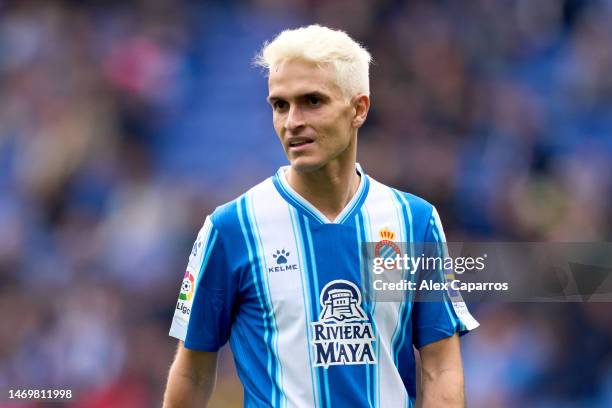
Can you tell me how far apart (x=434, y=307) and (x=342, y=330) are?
360mm

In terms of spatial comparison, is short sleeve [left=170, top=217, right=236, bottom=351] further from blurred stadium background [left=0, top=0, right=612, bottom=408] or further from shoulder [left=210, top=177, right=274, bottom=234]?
blurred stadium background [left=0, top=0, right=612, bottom=408]

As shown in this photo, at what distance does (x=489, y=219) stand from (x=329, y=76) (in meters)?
5.03

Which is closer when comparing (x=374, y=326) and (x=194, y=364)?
(x=374, y=326)

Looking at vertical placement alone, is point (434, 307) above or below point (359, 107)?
below

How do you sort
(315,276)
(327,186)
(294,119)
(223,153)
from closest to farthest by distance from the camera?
Answer: (294,119)
(315,276)
(327,186)
(223,153)

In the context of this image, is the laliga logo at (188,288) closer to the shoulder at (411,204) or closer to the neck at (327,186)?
the neck at (327,186)

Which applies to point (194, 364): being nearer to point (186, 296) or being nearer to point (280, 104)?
point (186, 296)

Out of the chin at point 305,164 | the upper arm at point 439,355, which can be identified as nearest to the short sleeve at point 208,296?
the chin at point 305,164

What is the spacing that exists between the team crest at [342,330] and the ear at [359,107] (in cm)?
56

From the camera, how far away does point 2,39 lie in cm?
1059

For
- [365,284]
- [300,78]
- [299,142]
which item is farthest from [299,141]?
[365,284]

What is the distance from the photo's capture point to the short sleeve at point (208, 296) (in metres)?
3.95

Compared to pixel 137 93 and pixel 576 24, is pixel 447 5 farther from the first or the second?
pixel 137 93

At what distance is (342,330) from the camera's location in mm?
3877
